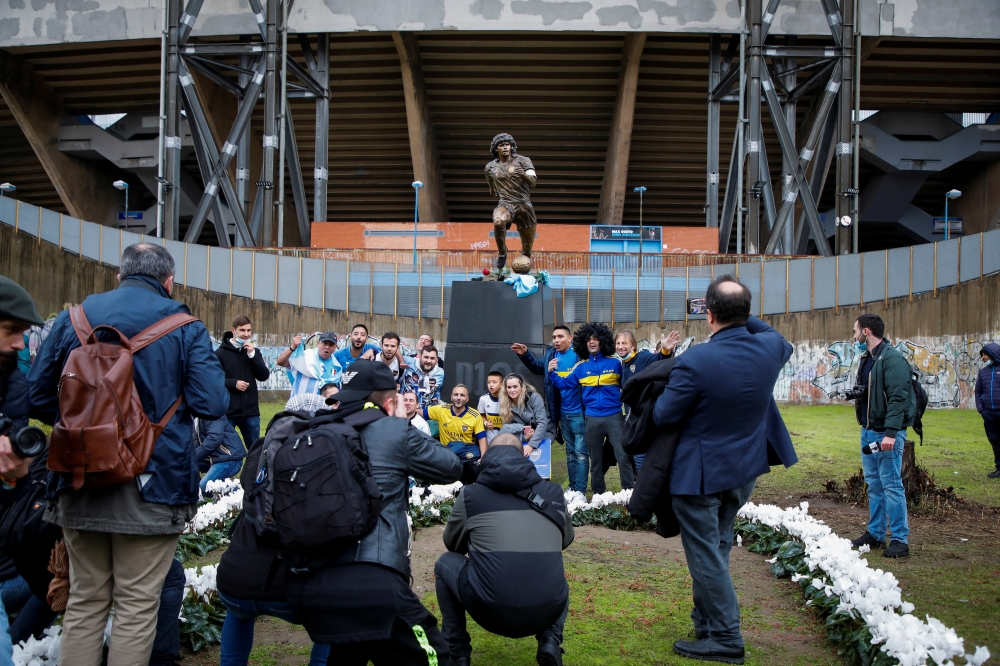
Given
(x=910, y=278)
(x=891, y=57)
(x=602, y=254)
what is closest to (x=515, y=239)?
(x=602, y=254)

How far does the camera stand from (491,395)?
28.4 feet

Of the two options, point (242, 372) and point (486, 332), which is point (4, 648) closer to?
point (242, 372)

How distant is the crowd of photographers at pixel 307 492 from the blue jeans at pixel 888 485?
6.92 ft

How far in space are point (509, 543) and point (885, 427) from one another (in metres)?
3.53

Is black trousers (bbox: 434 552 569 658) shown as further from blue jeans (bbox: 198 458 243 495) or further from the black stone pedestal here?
the black stone pedestal

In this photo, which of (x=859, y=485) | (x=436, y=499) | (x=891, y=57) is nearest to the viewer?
(x=436, y=499)

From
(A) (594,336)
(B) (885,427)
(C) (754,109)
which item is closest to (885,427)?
(B) (885,427)

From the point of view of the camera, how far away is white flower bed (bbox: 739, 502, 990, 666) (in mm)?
3338

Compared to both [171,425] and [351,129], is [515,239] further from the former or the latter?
[171,425]

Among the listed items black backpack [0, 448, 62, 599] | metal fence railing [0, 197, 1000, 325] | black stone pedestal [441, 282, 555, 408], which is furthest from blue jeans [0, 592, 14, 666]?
metal fence railing [0, 197, 1000, 325]

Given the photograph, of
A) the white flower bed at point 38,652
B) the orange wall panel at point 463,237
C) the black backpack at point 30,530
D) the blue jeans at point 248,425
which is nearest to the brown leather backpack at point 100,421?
the black backpack at point 30,530

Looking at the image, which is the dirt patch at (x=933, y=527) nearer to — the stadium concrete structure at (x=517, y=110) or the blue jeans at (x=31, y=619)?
the blue jeans at (x=31, y=619)

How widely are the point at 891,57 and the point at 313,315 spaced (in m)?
23.1

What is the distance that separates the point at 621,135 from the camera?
3186 cm
